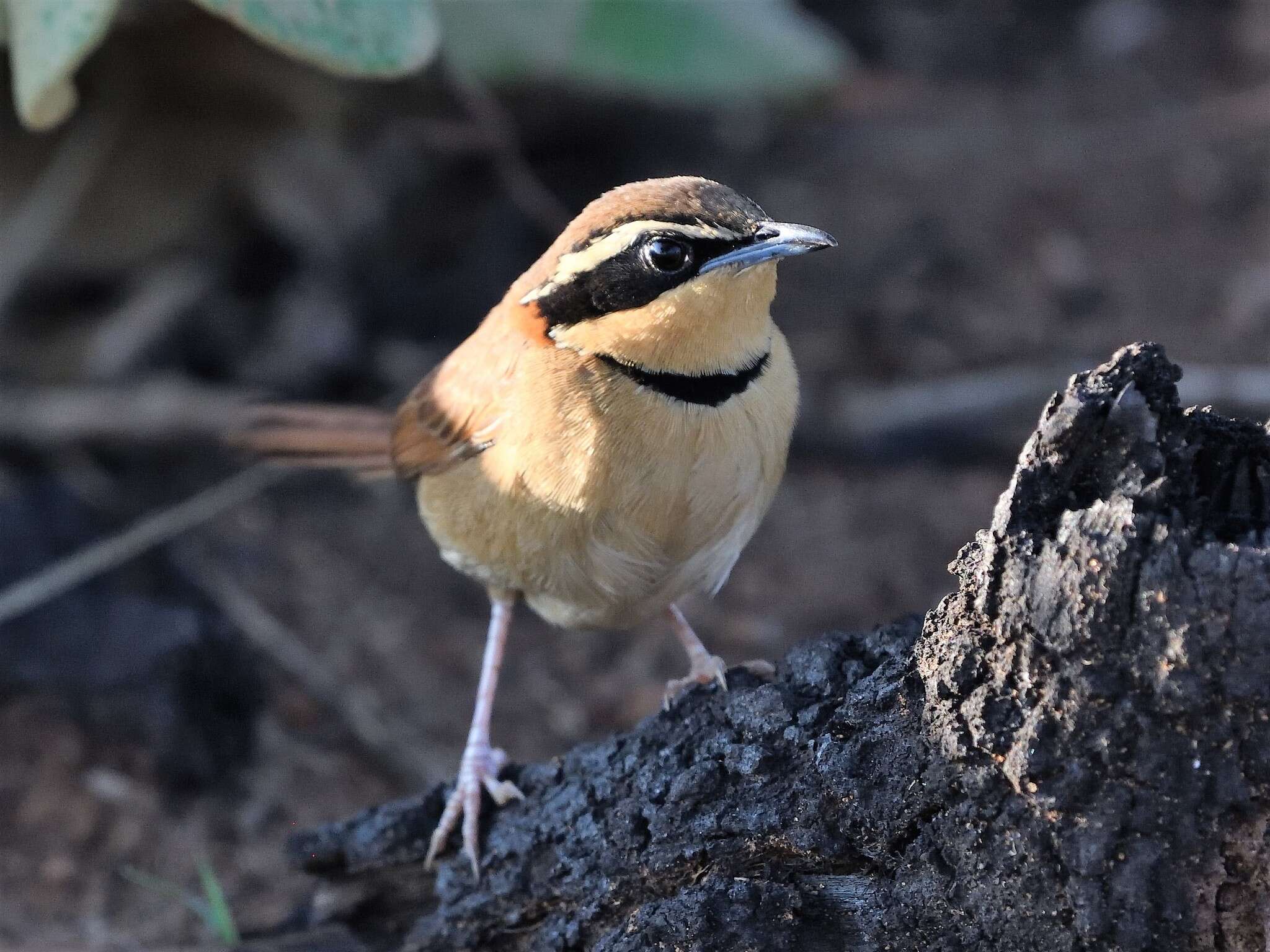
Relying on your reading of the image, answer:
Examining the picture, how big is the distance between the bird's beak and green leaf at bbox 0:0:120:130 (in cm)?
255

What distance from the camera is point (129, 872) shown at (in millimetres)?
4512

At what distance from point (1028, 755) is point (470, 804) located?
179 cm

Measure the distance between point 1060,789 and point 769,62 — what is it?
5851 millimetres

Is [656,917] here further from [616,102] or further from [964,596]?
[616,102]

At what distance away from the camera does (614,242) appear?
3.78m

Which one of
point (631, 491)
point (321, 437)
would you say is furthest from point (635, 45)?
point (631, 491)

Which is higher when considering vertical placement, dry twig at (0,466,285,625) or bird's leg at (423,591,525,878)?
dry twig at (0,466,285,625)

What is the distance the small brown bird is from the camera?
12.2ft

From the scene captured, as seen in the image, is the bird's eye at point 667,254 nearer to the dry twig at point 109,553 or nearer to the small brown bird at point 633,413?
the small brown bird at point 633,413

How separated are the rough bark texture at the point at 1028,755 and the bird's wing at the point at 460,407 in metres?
1.17

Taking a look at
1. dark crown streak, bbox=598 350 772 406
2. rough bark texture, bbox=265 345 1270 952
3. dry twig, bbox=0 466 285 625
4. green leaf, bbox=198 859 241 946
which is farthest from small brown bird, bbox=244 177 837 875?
dry twig, bbox=0 466 285 625

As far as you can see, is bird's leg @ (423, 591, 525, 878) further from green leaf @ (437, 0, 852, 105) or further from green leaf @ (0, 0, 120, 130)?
green leaf @ (437, 0, 852, 105)

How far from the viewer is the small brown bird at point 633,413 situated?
146 inches

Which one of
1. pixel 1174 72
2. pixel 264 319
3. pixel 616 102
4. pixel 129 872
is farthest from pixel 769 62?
pixel 129 872
